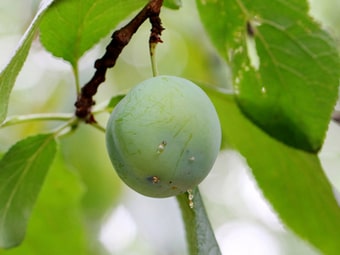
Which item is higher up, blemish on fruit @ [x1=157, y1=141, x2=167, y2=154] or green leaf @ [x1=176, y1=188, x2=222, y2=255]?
blemish on fruit @ [x1=157, y1=141, x2=167, y2=154]

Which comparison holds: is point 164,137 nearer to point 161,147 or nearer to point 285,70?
point 161,147

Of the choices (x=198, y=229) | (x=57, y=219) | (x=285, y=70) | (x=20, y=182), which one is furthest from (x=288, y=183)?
(x=57, y=219)

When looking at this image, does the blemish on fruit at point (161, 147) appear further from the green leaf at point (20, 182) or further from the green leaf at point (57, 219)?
the green leaf at point (57, 219)

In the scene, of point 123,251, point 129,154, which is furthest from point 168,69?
point 129,154

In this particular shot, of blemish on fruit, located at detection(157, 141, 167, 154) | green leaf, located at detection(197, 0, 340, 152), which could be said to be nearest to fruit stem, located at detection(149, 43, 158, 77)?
blemish on fruit, located at detection(157, 141, 167, 154)

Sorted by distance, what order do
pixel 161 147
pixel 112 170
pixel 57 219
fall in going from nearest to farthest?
pixel 161 147 → pixel 57 219 → pixel 112 170

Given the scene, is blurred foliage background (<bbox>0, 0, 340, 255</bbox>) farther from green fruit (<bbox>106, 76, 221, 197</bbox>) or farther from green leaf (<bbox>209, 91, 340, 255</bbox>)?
green fruit (<bbox>106, 76, 221, 197</bbox>)
